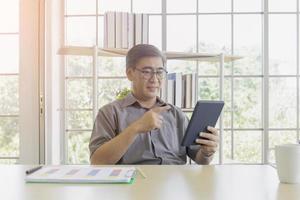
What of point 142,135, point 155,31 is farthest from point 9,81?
point 142,135

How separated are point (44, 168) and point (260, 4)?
2.50 m

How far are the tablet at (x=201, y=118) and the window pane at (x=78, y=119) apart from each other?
5.80ft

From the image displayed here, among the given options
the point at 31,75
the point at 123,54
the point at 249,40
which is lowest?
the point at 31,75

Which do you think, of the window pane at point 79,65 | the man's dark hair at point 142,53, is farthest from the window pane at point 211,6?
the man's dark hair at point 142,53

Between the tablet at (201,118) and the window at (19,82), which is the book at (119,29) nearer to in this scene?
the window at (19,82)

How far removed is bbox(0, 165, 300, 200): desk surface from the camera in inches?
41.8

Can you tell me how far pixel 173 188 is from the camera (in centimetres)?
116

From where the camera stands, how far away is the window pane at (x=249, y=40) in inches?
132

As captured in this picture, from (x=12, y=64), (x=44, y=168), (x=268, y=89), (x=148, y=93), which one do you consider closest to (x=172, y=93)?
(x=268, y=89)

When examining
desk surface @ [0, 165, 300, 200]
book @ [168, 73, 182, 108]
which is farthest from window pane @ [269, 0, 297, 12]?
desk surface @ [0, 165, 300, 200]

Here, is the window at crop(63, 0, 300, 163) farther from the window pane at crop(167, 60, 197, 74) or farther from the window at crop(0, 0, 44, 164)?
the window at crop(0, 0, 44, 164)

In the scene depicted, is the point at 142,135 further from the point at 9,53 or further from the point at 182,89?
the point at 9,53

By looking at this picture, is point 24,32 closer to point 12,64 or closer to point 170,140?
point 12,64

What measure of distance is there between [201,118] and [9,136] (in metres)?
2.04
